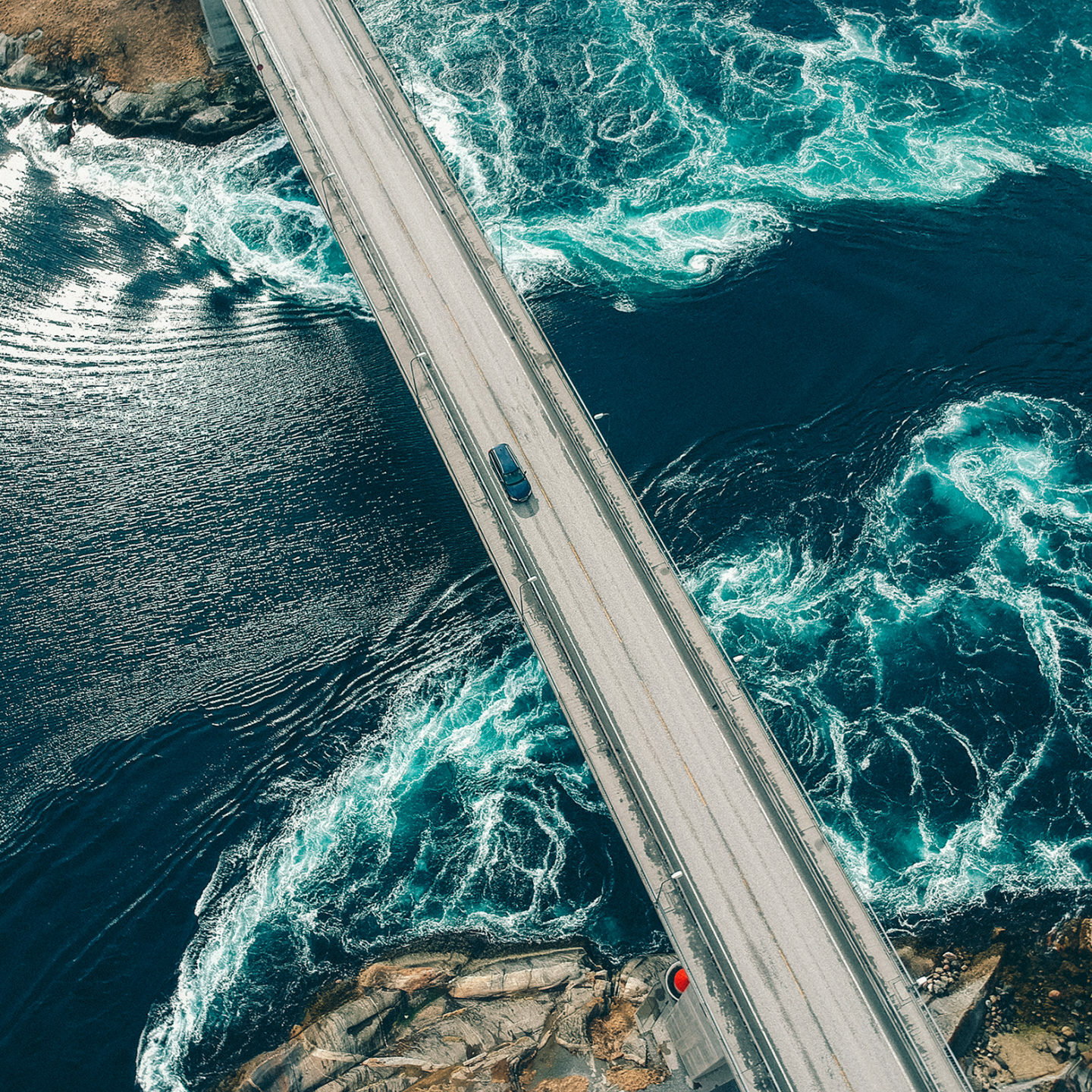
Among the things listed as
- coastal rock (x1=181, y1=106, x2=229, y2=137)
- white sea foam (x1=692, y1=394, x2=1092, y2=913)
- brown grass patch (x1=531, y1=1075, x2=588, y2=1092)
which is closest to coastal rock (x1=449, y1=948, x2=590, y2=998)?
brown grass patch (x1=531, y1=1075, x2=588, y2=1092)

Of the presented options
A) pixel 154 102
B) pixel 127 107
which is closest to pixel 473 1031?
pixel 154 102

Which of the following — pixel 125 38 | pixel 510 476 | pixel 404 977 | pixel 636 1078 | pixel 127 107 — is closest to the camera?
pixel 636 1078

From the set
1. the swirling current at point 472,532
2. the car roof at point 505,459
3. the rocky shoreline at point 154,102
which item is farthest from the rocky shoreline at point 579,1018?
the rocky shoreline at point 154,102

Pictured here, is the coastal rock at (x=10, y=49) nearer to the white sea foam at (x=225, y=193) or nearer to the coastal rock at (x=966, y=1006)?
the white sea foam at (x=225, y=193)

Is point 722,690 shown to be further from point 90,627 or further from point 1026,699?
point 90,627

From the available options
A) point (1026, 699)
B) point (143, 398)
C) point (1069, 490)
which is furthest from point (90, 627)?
point (1069, 490)

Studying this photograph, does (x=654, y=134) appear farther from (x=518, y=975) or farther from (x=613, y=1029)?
(x=613, y=1029)

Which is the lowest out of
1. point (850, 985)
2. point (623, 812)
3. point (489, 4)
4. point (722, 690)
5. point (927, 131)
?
point (850, 985)
